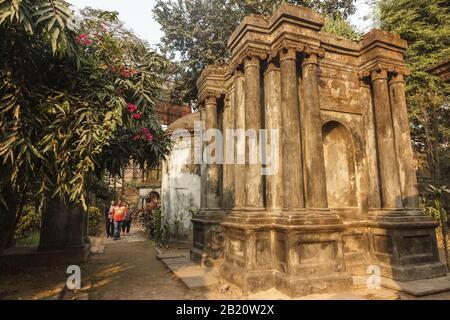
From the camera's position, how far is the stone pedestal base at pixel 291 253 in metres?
5.58

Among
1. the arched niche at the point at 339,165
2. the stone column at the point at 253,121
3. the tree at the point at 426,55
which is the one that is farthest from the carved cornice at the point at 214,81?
the tree at the point at 426,55

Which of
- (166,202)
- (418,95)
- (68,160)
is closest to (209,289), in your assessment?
(68,160)

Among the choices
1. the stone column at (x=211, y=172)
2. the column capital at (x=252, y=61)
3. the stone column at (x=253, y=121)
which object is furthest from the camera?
the stone column at (x=211, y=172)

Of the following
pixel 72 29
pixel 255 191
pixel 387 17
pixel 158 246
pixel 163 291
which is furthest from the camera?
pixel 387 17

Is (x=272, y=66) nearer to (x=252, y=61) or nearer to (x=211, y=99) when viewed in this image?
(x=252, y=61)

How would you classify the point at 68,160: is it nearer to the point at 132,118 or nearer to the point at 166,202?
the point at 132,118

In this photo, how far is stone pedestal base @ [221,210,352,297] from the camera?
5578 millimetres

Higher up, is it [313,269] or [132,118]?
[132,118]

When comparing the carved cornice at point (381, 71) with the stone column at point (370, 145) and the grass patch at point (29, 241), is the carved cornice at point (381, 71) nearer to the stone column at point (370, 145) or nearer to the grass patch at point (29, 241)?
the stone column at point (370, 145)

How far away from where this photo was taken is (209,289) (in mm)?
6242

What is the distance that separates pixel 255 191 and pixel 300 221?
1297 mm

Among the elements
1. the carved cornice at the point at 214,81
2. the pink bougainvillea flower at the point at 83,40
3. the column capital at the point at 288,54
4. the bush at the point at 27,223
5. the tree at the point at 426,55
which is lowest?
the bush at the point at 27,223

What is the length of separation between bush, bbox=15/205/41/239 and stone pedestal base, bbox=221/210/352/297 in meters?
10.2

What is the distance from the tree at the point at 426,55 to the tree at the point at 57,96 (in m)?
12.5
